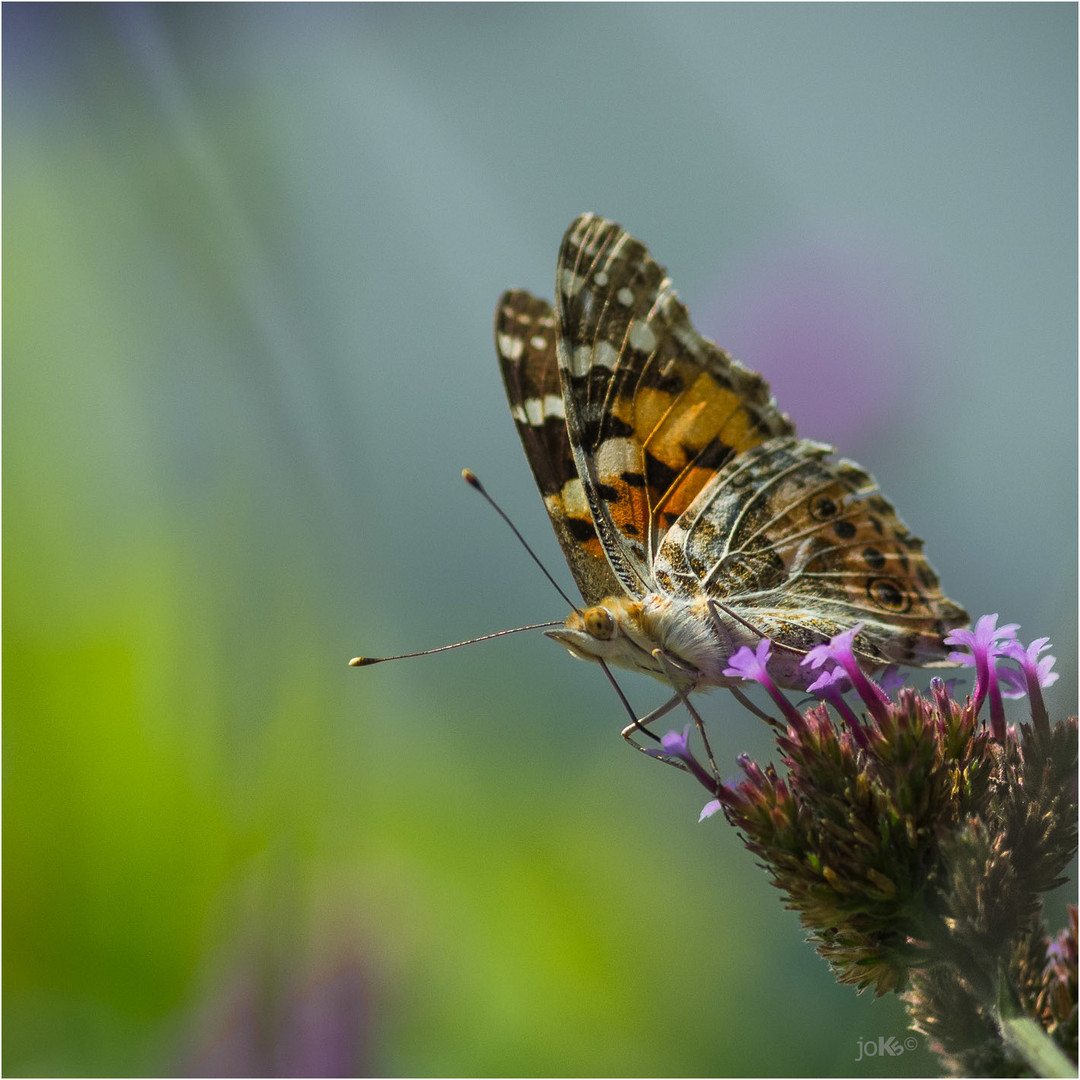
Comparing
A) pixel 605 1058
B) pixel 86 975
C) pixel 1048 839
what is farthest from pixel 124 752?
pixel 1048 839

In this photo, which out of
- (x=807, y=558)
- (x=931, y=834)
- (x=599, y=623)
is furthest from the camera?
(x=807, y=558)

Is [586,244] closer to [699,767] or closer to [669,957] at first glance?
[699,767]

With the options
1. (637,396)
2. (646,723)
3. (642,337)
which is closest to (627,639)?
(646,723)

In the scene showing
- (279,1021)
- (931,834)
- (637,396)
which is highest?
(637,396)

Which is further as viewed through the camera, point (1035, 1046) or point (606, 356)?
point (606, 356)

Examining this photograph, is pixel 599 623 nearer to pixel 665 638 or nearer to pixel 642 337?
pixel 665 638

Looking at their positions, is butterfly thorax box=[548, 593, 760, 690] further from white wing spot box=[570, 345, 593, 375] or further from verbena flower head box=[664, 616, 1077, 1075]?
white wing spot box=[570, 345, 593, 375]

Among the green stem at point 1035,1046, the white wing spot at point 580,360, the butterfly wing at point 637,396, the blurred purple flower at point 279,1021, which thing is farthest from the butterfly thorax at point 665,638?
the blurred purple flower at point 279,1021
